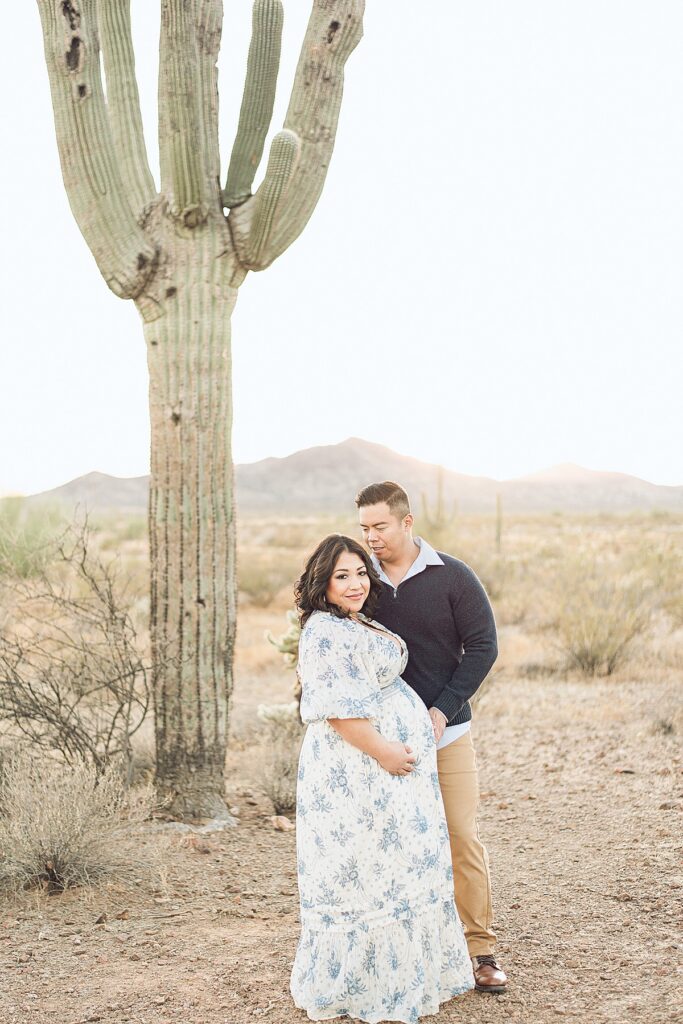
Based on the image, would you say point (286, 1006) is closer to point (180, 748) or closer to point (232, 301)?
point (180, 748)

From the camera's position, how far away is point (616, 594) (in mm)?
13328

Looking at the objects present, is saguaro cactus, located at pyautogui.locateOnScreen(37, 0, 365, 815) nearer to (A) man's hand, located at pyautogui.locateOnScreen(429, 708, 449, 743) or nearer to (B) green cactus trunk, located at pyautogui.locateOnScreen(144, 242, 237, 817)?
(B) green cactus trunk, located at pyautogui.locateOnScreen(144, 242, 237, 817)

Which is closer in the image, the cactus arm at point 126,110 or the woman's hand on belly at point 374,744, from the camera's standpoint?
the woman's hand on belly at point 374,744

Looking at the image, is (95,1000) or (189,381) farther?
(189,381)

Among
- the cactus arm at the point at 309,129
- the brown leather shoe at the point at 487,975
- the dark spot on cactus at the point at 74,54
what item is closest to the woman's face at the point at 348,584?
the brown leather shoe at the point at 487,975

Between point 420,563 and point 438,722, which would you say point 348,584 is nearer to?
point 420,563

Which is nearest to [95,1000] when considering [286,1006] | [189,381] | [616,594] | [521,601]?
[286,1006]

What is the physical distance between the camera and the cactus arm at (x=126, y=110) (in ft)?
21.2

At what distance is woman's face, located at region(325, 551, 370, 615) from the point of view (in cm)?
381

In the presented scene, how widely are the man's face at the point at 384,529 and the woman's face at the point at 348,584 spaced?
25cm

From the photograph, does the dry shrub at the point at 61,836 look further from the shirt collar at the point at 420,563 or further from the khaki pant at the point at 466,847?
the shirt collar at the point at 420,563

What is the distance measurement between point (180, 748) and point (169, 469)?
5.83 feet

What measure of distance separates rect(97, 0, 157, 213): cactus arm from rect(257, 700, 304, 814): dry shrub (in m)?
3.95


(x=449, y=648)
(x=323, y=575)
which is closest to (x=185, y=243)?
(x=323, y=575)
